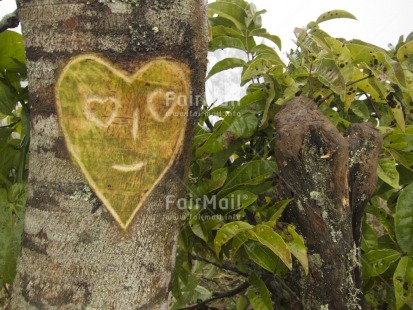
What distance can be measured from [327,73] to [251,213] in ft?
1.19

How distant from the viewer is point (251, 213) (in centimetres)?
104

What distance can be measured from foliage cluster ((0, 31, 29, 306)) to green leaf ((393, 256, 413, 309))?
77 cm

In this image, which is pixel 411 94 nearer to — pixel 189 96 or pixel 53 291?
pixel 189 96

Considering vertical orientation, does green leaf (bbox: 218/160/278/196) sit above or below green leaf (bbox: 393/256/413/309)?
above

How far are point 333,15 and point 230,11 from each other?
0.26m

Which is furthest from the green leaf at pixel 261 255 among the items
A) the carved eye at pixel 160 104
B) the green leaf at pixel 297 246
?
the carved eye at pixel 160 104

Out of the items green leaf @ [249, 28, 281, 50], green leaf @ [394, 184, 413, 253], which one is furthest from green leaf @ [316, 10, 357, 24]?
green leaf @ [394, 184, 413, 253]

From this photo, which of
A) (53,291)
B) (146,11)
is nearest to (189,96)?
(146,11)

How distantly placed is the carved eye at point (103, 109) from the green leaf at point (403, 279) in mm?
670

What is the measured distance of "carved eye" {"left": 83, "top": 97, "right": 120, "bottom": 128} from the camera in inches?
27.2

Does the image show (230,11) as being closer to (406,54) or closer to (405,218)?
(406,54)

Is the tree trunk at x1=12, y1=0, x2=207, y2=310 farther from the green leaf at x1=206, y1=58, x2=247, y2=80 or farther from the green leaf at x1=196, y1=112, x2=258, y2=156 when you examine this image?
the green leaf at x1=206, y1=58, x2=247, y2=80

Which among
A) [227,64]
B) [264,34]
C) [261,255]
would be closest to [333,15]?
[264,34]

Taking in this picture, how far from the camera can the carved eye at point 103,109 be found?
691 mm
